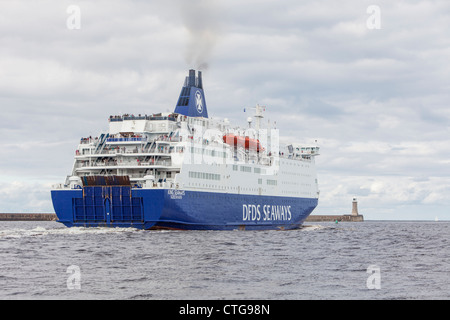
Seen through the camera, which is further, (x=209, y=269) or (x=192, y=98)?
(x=192, y=98)

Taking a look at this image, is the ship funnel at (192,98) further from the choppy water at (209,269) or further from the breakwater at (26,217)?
the breakwater at (26,217)

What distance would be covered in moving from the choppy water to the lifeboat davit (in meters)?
21.9

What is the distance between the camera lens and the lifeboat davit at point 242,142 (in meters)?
69.7

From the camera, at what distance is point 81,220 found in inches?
2287

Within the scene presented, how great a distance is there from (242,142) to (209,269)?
40.9 m

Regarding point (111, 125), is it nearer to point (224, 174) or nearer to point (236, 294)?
point (224, 174)

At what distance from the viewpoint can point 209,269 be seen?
103ft

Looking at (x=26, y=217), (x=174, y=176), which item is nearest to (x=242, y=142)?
(x=174, y=176)

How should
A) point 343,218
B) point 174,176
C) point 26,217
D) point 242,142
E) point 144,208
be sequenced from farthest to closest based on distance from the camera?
1. point 343,218
2. point 26,217
3. point 242,142
4. point 174,176
5. point 144,208

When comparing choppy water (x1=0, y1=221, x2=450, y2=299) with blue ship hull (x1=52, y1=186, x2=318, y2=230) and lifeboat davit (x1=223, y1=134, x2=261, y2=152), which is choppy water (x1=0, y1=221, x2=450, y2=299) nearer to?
blue ship hull (x1=52, y1=186, x2=318, y2=230)

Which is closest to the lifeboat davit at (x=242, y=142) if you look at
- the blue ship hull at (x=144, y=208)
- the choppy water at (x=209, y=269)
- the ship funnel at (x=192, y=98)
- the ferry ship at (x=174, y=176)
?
the ferry ship at (x=174, y=176)

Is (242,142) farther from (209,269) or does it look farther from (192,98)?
(209,269)
